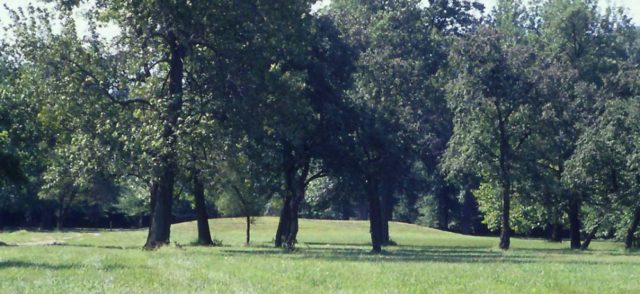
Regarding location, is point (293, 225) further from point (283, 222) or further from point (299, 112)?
point (299, 112)

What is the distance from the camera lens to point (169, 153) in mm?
35688

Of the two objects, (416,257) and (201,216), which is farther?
(201,216)

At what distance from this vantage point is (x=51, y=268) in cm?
2359

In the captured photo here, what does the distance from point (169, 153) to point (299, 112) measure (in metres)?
5.97

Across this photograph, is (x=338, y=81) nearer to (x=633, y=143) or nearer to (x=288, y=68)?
(x=288, y=68)

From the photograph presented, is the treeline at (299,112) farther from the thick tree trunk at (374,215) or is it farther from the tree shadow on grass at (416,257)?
the tree shadow on grass at (416,257)

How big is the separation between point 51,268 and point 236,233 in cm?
5458

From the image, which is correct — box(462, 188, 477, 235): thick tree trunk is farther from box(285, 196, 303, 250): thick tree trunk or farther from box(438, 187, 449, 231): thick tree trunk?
box(285, 196, 303, 250): thick tree trunk

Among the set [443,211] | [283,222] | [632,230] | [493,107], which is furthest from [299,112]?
[443,211]

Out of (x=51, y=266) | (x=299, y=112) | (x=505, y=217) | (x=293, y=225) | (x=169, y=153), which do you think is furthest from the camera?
(x=505, y=217)

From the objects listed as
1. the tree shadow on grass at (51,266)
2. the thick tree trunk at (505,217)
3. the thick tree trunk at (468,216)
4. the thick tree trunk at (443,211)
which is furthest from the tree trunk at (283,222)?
the thick tree trunk at (468,216)

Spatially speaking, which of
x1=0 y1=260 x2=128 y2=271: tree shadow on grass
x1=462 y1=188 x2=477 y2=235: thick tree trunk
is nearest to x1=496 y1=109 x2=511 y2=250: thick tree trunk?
x1=0 y1=260 x2=128 y2=271: tree shadow on grass

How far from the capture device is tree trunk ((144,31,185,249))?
116ft

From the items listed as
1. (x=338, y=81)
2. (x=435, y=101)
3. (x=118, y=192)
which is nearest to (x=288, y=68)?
(x=338, y=81)
